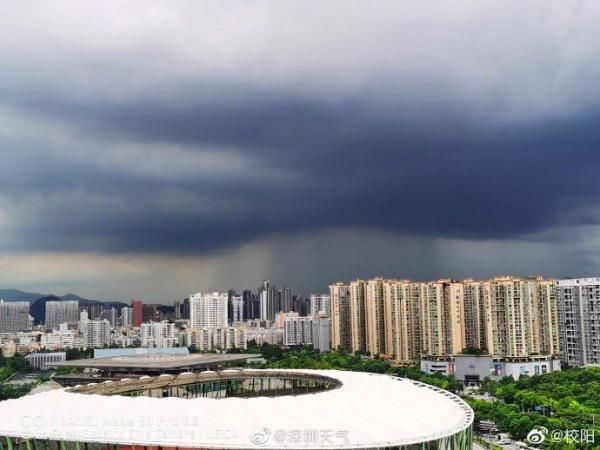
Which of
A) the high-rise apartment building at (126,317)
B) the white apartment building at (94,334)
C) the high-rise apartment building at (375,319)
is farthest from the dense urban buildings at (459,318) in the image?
the high-rise apartment building at (126,317)

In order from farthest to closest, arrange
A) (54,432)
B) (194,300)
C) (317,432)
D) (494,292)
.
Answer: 1. (194,300)
2. (494,292)
3. (54,432)
4. (317,432)

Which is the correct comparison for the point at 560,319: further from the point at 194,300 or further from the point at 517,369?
the point at 194,300

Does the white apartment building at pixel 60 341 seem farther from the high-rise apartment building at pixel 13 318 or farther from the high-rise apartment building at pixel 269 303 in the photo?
the high-rise apartment building at pixel 269 303

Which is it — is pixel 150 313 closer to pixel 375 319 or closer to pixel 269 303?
pixel 269 303

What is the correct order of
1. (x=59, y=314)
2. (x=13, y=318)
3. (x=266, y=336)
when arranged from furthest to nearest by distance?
(x=59, y=314), (x=13, y=318), (x=266, y=336)

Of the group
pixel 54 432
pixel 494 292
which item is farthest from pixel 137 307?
pixel 54 432

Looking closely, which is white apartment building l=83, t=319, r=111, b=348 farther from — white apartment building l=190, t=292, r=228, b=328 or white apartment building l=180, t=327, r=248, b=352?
white apartment building l=190, t=292, r=228, b=328

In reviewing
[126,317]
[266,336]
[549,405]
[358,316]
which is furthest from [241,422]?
[126,317]
